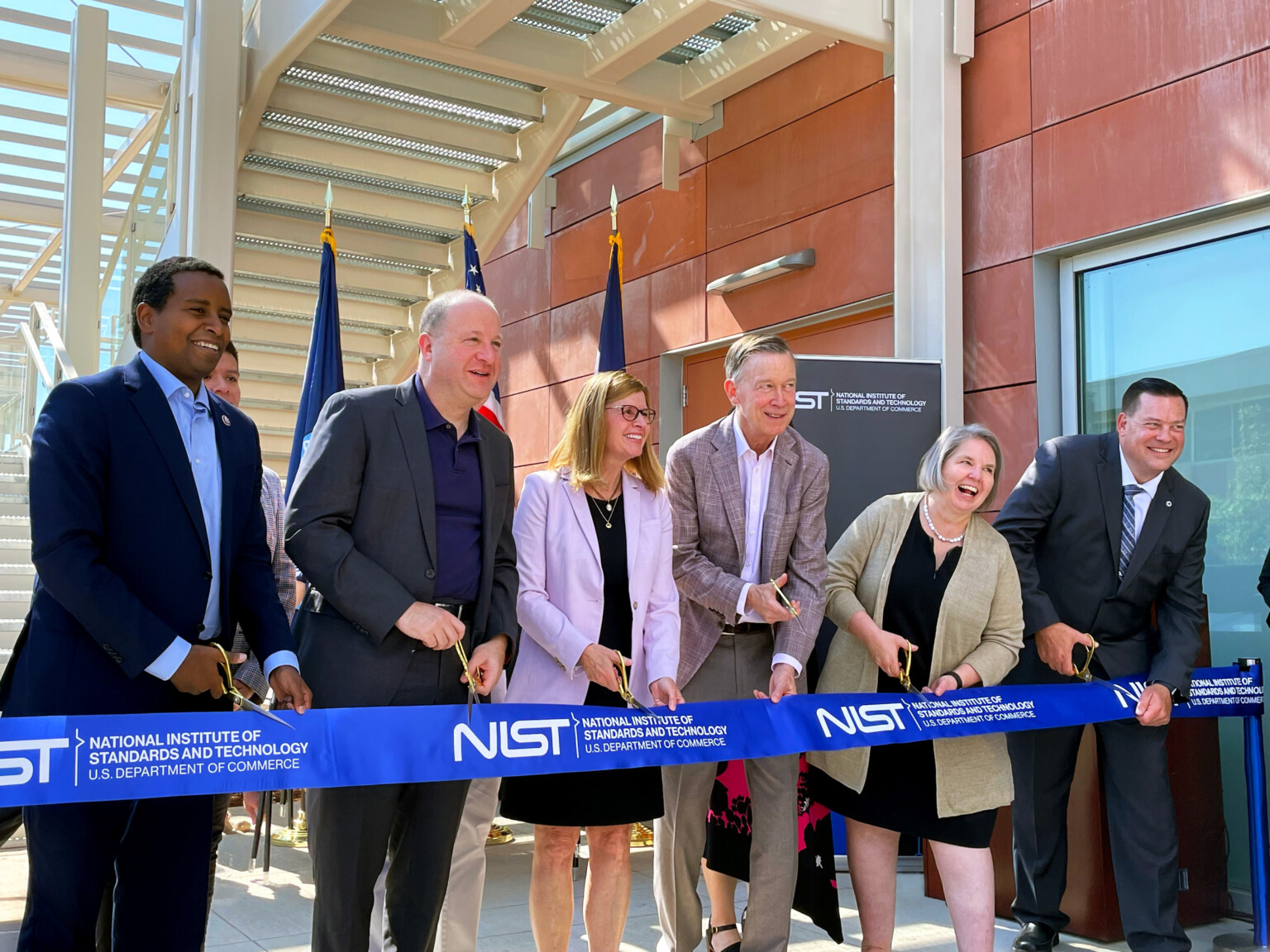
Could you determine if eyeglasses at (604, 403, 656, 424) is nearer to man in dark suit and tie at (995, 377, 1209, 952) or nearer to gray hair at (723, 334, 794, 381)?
gray hair at (723, 334, 794, 381)

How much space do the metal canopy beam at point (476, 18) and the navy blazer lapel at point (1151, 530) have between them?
3692 mm

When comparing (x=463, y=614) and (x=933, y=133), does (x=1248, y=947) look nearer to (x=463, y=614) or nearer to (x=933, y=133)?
(x=463, y=614)

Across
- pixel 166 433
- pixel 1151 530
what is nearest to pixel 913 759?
pixel 1151 530

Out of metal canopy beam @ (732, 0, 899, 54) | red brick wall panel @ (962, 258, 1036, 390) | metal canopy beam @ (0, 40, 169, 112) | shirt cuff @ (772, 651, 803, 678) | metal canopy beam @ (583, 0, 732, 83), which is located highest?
metal canopy beam @ (0, 40, 169, 112)

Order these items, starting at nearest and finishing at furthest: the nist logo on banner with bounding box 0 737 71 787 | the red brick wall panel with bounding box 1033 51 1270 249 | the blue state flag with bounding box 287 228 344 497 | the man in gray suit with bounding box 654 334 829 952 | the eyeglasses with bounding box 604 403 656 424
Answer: the nist logo on banner with bounding box 0 737 71 787 < the eyeglasses with bounding box 604 403 656 424 < the man in gray suit with bounding box 654 334 829 952 < the red brick wall panel with bounding box 1033 51 1270 249 < the blue state flag with bounding box 287 228 344 497

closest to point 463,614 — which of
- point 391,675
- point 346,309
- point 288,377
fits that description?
point 391,675

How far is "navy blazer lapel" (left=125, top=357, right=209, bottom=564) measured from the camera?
6.83 feet

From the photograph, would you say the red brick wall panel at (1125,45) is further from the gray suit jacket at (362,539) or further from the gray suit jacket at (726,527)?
the gray suit jacket at (362,539)

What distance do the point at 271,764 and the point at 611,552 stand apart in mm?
1031

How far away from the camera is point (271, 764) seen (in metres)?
2.12

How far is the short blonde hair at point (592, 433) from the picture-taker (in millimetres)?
2852

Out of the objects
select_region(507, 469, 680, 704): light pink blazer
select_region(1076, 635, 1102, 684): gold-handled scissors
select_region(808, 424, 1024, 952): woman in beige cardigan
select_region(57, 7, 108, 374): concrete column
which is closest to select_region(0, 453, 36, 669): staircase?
select_region(57, 7, 108, 374): concrete column

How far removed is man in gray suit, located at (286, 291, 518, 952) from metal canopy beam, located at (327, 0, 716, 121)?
3.85m

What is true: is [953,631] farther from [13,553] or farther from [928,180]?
[13,553]
